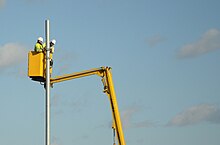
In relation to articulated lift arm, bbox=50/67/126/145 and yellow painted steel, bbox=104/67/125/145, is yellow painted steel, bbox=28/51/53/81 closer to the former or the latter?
articulated lift arm, bbox=50/67/126/145

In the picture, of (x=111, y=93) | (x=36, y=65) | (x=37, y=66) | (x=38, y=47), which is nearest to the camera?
(x=37, y=66)

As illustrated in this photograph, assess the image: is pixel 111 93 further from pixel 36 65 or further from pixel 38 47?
pixel 36 65

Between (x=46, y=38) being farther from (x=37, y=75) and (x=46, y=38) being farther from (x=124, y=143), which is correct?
(x=124, y=143)

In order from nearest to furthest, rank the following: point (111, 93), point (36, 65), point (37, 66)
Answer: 1. point (37, 66)
2. point (36, 65)
3. point (111, 93)

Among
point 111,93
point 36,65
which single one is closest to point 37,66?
point 36,65

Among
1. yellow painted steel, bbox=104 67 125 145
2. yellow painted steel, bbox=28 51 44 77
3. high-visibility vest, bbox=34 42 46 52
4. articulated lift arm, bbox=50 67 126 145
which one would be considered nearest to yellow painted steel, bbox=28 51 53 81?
yellow painted steel, bbox=28 51 44 77

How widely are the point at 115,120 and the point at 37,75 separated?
964cm

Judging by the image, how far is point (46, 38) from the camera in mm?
15711

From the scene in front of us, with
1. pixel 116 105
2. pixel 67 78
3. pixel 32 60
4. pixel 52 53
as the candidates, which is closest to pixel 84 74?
pixel 67 78

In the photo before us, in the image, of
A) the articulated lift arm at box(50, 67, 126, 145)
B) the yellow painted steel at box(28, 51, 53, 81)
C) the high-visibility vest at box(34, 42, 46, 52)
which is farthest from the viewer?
the articulated lift arm at box(50, 67, 126, 145)

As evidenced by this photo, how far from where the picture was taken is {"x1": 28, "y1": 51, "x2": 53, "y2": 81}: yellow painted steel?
19094mm

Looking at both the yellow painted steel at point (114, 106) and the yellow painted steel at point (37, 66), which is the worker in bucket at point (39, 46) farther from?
the yellow painted steel at point (114, 106)

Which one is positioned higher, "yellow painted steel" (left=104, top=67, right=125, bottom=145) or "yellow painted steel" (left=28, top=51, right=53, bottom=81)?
"yellow painted steel" (left=104, top=67, right=125, bottom=145)

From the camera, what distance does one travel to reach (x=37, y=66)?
1922 cm
